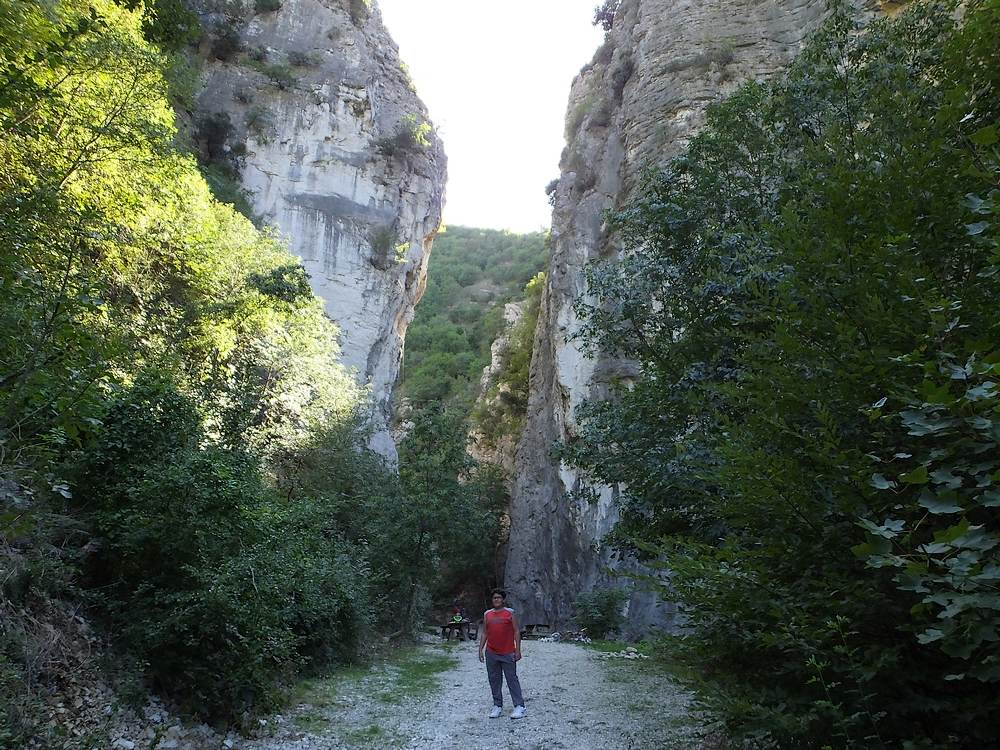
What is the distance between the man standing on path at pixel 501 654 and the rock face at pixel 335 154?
16923 millimetres

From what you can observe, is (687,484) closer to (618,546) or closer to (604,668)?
(618,546)

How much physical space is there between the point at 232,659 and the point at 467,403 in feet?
133

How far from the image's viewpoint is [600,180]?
1057 inches

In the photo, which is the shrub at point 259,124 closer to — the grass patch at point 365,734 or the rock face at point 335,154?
the rock face at point 335,154

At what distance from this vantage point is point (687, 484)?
688 centimetres

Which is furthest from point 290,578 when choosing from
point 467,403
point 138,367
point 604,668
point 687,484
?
point 467,403

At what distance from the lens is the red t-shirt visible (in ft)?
21.9

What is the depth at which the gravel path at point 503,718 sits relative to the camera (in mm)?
5562

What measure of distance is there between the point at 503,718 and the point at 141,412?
5070 millimetres

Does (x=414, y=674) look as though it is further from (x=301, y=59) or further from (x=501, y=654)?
(x=301, y=59)

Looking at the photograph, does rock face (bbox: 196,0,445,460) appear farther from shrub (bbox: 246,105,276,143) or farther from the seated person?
the seated person

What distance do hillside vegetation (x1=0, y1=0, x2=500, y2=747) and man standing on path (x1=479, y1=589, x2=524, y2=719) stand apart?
7.29 ft

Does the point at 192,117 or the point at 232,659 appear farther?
the point at 192,117

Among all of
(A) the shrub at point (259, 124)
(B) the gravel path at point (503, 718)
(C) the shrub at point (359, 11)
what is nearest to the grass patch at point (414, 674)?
(B) the gravel path at point (503, 718)
